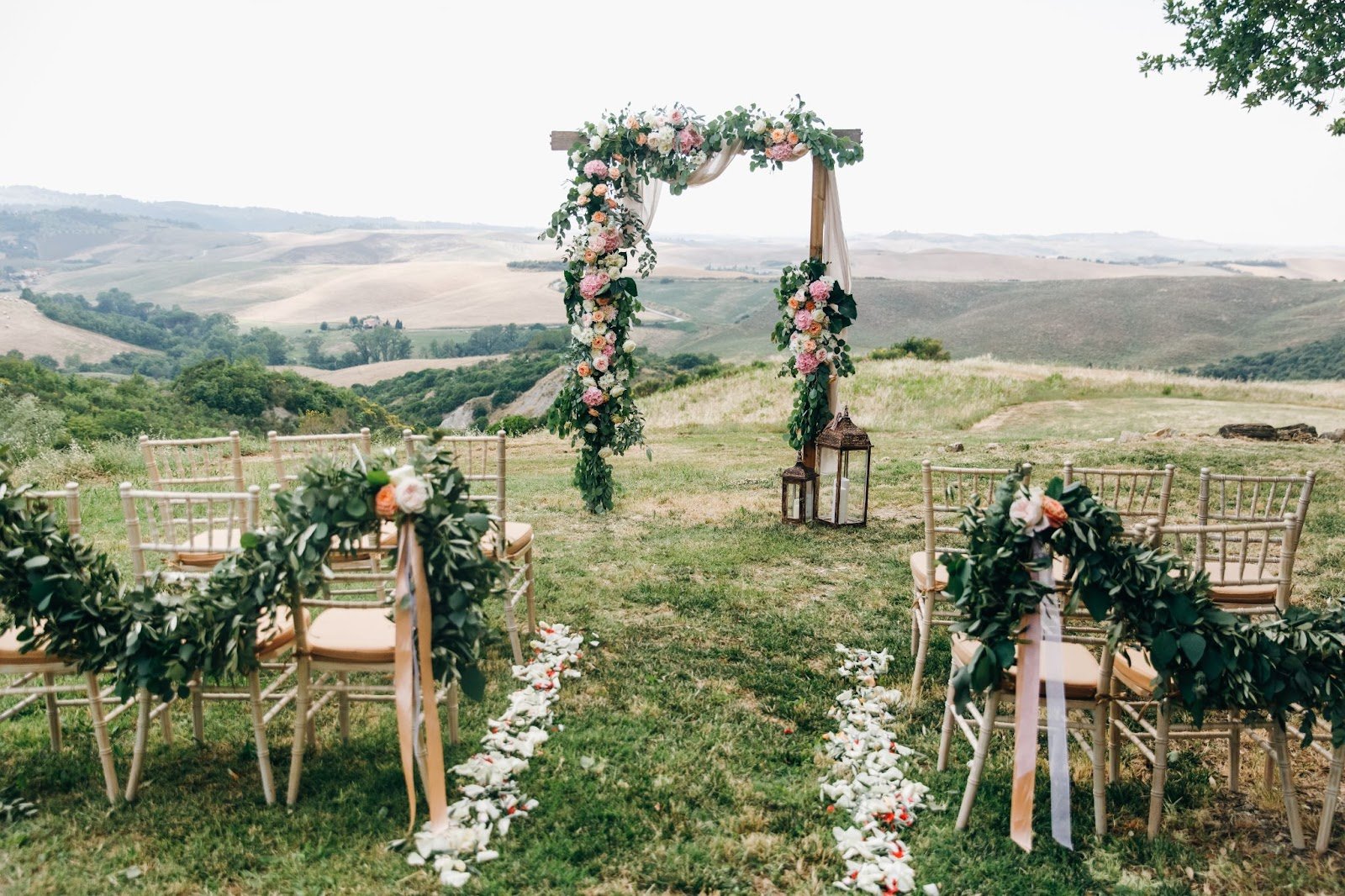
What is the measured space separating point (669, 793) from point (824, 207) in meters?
5.77

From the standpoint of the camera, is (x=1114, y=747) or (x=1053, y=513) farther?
(x=1114, y=747)

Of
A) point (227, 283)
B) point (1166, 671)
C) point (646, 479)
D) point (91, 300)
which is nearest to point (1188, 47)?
point (646, 479)

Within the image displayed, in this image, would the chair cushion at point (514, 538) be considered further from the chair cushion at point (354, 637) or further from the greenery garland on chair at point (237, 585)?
the greenery garland on chair at point (237, 585)

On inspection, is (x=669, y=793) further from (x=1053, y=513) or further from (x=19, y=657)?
(x=19, y=657)

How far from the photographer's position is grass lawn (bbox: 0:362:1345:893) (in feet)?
9.73

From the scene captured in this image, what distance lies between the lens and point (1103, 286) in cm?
5378

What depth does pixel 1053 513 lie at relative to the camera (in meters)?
2.94

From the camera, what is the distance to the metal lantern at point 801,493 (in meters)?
8.01

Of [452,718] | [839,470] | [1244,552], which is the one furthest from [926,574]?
[839,470]

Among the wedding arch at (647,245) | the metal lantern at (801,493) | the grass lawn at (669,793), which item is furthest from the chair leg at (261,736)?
the metal lantern at (801,493)

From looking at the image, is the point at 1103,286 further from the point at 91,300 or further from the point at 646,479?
the point at 91,300

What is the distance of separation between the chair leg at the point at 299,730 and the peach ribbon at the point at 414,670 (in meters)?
0.50

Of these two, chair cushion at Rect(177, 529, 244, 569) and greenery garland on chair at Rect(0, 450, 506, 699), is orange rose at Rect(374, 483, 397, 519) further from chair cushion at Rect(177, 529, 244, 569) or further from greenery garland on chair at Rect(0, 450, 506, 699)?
chair cushion at Rect(177, 529, 244, 569)

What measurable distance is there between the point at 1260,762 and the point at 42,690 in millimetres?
5373
